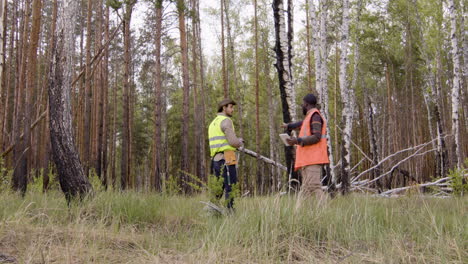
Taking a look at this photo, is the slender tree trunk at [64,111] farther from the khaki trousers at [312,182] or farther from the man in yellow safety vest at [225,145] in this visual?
the khaki trousers at [312,182]

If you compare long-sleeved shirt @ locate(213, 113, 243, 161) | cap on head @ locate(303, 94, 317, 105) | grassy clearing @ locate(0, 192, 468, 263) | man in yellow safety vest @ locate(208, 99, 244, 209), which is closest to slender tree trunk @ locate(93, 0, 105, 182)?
man in yellow safety vest @ locate(208, 99, 244, 209)

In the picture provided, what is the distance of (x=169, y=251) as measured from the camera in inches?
137

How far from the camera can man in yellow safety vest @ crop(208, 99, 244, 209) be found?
5.19m

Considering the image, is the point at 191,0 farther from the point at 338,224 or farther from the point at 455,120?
the point at 338,224

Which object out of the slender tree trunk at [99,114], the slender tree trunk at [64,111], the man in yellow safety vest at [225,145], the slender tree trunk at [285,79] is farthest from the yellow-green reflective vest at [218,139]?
the slender tree trunk at [99,114]

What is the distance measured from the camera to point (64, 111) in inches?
204

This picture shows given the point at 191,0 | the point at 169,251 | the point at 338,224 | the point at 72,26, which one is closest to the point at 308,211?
the point at 338,224

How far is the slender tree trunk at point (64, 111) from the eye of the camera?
5.13 m

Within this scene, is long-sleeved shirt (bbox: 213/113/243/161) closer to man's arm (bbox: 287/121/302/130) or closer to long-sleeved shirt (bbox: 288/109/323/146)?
long-sleeved shirt (bbox: 288/109/323/146)

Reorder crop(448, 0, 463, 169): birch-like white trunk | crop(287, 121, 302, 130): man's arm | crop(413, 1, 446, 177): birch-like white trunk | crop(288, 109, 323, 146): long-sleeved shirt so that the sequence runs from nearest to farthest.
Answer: crop(288, 109, 323, 146): long-sleeved shirt → crop(287, 121, 302, 130): man's arm → crop(448, 0, 463, 169): birch-like white trunk → crop(413, 1, 446, 177): birch-like white trunk

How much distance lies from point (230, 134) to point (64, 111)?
7.67ft

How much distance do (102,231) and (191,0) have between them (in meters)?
16.8

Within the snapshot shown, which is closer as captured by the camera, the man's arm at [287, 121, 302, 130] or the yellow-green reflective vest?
the yellow-green reflective vest

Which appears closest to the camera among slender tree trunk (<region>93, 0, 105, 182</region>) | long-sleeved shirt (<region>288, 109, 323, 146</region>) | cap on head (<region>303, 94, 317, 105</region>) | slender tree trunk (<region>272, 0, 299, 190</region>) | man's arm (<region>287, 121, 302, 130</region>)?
long-sleeved shirt (<region>288, 109, 323, 146</region>)
